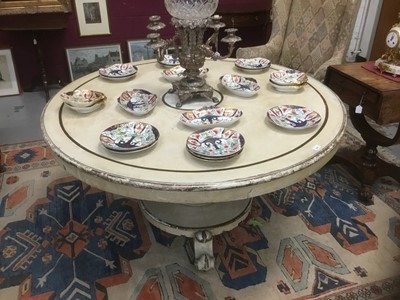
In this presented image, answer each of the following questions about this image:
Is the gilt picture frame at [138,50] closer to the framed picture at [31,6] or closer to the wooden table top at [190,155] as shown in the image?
the framed picture at [31,6]

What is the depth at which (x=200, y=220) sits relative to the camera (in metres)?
1.63

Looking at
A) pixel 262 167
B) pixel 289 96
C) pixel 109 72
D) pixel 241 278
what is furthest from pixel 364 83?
pixel 109 72

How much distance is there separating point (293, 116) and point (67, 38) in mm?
2853

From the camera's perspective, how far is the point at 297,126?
1.38 m

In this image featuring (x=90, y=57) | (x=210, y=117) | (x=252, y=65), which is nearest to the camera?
(x=210, y=117)

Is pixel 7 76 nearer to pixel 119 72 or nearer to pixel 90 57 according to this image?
pixel 90 57

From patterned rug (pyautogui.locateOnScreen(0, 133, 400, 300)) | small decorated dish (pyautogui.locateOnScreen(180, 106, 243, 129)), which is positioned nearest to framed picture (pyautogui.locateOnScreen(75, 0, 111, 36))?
patterned rug (pyautogui.locateOnScreen(0, 133, 400, 300))

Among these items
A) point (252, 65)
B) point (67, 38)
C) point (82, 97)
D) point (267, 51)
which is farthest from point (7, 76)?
point (252, 65)

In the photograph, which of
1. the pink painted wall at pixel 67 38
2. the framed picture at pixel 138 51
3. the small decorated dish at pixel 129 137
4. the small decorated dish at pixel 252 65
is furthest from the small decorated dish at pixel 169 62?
the framed picture at pixel 138 51

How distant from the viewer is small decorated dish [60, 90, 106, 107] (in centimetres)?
152

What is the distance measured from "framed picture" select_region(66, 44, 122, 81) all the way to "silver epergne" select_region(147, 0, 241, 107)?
2.09 metres

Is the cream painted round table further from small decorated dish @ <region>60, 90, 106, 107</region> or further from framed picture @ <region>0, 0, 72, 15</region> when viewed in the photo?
framed picture @ <region>0, 0, 72, 15</region>

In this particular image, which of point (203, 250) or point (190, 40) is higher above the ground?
point (190, 40)

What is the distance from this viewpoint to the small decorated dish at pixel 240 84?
1676 millimetres
